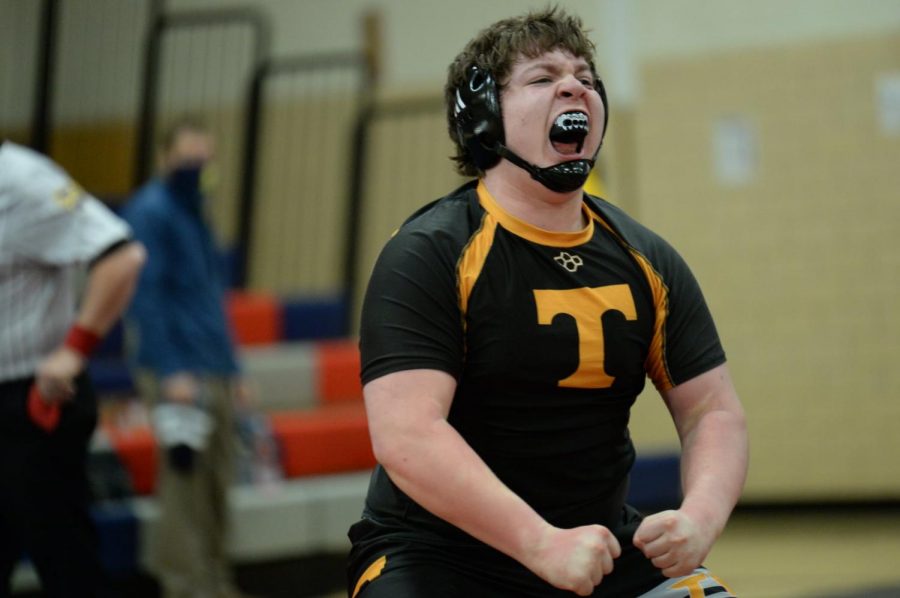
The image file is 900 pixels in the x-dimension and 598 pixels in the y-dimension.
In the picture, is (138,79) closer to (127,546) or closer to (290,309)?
(290,309)

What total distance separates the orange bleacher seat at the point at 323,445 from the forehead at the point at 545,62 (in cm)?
362

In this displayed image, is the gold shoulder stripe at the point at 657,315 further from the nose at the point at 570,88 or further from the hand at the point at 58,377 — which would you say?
the hand at the point at 58,377

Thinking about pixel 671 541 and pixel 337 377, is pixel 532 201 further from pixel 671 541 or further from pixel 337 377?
pixel 337 377

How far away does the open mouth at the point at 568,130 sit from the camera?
1.98 metres

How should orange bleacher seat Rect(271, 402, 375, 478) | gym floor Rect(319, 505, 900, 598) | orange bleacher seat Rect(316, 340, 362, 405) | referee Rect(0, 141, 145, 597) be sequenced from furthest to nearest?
orange bleacher seat Rect(316, 340, 362, 405)
orange bleacher seat Rect(271, 402, 375, 478)
gym floor Rect(319, 505, 900, 598)
referee Rect(0, 141, 145, 597)

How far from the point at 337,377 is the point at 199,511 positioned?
5.76 ft

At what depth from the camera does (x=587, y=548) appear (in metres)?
A: 1.71

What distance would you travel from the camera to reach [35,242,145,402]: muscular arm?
10.3ft

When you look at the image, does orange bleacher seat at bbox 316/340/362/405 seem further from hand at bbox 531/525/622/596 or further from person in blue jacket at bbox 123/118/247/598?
hand at bbox 531/525/622/596

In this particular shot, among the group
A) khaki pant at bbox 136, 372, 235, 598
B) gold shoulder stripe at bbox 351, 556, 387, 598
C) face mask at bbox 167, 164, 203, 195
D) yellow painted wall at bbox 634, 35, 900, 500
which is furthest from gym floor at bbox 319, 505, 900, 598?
gold shoulder stripe at bbox 351, 556, 387, 598

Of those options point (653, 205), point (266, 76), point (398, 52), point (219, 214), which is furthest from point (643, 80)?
point (219, 214)

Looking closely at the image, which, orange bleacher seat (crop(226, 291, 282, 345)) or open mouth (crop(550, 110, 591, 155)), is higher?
open mouth (crop(550, 110, 591, 155))

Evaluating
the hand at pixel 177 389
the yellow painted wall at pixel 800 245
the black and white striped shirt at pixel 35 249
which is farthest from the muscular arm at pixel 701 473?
the yellow painted wall at pixel 800 245

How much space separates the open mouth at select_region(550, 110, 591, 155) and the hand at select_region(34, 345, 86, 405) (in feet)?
5.30
